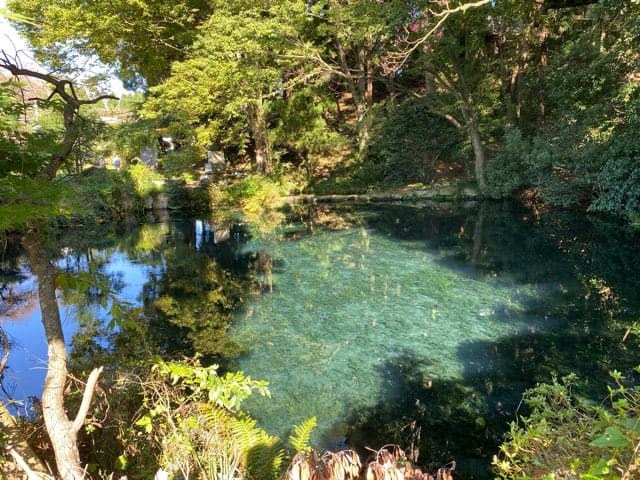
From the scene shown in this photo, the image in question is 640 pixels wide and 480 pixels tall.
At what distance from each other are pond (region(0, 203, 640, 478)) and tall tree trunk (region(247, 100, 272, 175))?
1005 centimetres

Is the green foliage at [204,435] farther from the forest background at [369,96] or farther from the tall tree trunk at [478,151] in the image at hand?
the tall tree trunk at [478,151]

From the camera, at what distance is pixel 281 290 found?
7.73 metres

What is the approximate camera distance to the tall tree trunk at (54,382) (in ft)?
7.71

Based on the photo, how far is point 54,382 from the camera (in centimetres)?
247

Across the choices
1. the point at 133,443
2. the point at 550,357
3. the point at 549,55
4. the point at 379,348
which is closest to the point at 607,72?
the point at 549,55

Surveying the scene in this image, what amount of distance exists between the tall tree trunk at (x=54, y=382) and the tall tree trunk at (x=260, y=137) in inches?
747

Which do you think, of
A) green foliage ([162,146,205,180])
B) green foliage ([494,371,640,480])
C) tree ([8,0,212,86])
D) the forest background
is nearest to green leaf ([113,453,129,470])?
green foliage ([494,371,640,480])

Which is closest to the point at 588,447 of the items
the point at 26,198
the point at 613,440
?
the point at 613,440

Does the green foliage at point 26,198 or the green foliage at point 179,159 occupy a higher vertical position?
the green foliage at point 26,198

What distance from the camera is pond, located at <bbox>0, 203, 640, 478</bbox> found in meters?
3.91

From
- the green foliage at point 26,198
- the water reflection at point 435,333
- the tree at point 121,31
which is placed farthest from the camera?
the tree at point 121,31

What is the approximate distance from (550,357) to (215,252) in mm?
8323

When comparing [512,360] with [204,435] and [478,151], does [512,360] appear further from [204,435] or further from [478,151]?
[478,151]

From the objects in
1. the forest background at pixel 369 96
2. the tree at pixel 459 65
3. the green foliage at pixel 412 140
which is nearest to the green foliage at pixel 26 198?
the forest background at pixel 369 96
